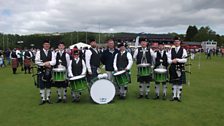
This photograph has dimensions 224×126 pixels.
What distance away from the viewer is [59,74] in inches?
354

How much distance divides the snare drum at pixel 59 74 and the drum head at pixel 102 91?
1016 millimetres

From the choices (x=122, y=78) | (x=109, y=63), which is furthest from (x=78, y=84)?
(x=109, y=63)

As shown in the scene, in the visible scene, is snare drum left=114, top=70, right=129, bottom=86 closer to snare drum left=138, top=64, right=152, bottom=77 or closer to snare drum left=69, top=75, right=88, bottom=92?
snare drum left=138, top=64, right=152, bottom=77

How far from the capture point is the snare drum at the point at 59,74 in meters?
8.91

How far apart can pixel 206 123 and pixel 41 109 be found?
4.67m

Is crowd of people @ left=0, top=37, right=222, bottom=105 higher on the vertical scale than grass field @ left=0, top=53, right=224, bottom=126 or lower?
higher

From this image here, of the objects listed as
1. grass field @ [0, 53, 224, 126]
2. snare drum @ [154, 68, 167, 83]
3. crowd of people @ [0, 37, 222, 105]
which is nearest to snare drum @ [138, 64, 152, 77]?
crowd of people @ [0, 37, 222, 105]

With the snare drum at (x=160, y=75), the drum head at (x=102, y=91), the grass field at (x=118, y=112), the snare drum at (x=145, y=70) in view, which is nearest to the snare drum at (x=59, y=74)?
the grass field at (x=118, y=112)

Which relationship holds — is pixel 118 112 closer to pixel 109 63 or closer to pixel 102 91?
pixel 102 91

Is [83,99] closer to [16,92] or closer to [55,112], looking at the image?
[55,112]

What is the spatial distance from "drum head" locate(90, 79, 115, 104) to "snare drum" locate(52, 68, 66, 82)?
1.02 m

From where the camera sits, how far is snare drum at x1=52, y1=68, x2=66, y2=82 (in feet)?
29.2

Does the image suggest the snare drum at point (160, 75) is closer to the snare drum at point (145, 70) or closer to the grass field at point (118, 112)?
the snare drum at point (145, 70)

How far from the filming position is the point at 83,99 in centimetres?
1005
